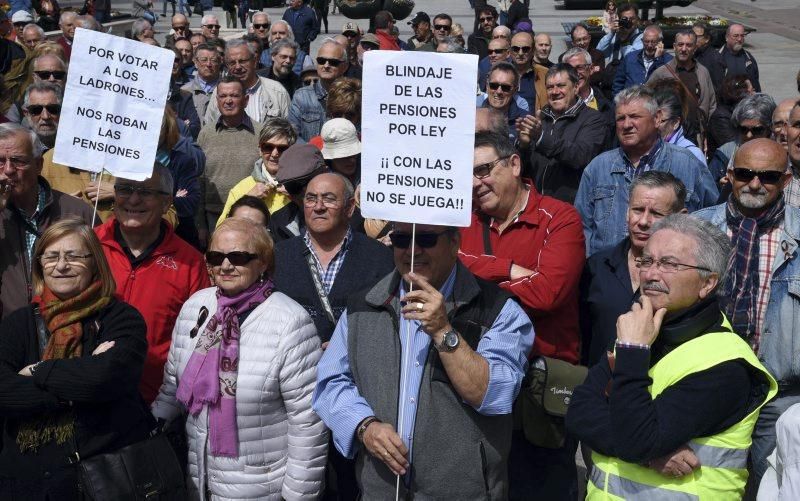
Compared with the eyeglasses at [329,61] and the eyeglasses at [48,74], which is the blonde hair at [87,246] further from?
the eyeglasses at [329,61]

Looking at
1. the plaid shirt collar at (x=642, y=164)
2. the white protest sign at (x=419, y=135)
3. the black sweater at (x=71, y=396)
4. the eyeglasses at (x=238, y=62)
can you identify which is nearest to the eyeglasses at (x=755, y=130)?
the plaid shirt collar at (x=642, y=164)

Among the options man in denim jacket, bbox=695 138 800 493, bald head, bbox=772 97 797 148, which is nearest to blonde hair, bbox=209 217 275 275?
man in denim jacket, bbox=695 138 800 493

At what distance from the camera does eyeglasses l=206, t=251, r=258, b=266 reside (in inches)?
173

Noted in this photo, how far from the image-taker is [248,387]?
4246 mm

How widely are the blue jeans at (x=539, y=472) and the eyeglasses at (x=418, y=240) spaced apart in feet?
4.11

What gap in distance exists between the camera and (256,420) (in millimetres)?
4301

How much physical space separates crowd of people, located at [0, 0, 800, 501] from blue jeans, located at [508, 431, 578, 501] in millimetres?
10

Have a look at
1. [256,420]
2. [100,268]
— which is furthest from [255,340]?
[100,268]

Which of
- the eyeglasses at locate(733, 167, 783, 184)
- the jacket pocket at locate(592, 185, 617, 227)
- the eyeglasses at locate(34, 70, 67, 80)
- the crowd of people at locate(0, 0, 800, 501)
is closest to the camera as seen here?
the crowd of people at locate(0, 0, 800, 501)

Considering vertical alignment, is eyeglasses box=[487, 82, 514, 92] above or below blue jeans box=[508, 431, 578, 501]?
above

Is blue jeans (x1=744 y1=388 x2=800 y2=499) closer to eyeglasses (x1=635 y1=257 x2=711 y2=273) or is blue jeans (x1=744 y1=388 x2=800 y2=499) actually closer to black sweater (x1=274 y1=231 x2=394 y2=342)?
eyeglasses (x1=635 y1=257 x2=711 y2=273)

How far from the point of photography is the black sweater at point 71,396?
13.3 ft

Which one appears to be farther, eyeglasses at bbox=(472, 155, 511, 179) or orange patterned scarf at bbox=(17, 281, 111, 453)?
eyeglasses at bbox=(472, 155, 511, 179)

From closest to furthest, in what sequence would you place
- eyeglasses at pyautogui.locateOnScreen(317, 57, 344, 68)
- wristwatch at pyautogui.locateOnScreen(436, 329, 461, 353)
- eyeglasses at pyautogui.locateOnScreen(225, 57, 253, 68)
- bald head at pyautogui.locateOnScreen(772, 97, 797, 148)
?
wristwatch at pyautogui.locateOnScreen(436, 329, 461, 353) < bald head at pyautogui.locateOnScreen(772, 97, 797, 148) < eyeglasses at pyautogui.locateOnScreen(317, 57, 344, 68) < eyeglasses at pyautogui.locateOnScreen(225, 57, 253, 68)
